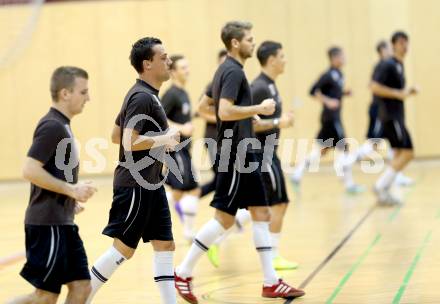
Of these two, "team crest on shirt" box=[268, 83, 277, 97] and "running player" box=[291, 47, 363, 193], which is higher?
"team crest on shirt" box=[268, 83, 277, 97]

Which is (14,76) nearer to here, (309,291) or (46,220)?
Answer: (309,291)

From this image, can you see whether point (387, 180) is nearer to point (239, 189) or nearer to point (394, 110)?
point (394, 110)

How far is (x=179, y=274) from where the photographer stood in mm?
7016

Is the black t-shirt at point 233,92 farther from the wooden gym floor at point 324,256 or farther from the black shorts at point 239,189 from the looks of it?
the wooden gym floor at point 324,256

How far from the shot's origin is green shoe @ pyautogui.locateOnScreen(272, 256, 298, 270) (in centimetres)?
816

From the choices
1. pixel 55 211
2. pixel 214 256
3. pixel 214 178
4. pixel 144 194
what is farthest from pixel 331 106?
pixel 55 211

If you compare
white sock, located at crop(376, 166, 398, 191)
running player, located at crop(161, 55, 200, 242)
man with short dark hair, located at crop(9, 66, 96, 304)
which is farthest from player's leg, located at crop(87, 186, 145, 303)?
white sock, located at crop(376, 166, 398, 191)

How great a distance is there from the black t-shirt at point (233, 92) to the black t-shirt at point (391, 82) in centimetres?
552

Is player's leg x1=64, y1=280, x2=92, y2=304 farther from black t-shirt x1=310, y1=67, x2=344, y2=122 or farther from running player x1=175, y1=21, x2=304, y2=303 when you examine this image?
black t-shirt x1=310, y1=67, x2=344, y2=122

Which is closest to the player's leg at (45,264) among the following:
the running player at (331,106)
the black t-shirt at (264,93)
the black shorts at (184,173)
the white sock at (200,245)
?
the white sock at (200,245)

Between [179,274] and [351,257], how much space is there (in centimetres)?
214

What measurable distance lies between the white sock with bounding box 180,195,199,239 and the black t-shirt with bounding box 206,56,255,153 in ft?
9.70

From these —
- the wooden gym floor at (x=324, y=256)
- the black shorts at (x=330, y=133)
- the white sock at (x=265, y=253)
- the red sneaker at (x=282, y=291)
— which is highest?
the black shorts at (x=330, y=133)

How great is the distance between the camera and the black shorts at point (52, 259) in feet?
16.7
